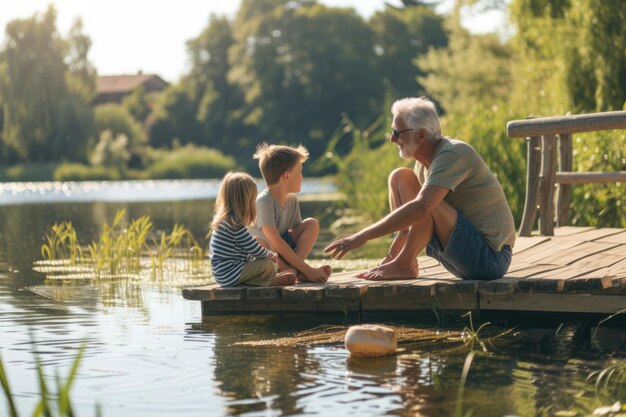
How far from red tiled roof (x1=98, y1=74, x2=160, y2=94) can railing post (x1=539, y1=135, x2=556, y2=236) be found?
72.3 metres

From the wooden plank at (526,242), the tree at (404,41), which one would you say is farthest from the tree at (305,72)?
the wooden plank at (526,242)

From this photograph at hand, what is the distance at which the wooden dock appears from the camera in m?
6.17

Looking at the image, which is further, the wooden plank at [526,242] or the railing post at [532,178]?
the railing post at [532,178]

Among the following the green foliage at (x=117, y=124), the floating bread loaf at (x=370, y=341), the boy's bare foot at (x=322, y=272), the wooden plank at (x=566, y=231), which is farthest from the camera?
the green foliage at (x=117, y=124)

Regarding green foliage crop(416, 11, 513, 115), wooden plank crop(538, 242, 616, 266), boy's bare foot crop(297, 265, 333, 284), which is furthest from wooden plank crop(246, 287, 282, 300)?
green foliage crop(416, 11, 513, 115)

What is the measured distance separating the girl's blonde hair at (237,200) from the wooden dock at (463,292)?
16.2 inches

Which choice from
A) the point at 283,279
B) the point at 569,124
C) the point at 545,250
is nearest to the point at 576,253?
the point at 545,250

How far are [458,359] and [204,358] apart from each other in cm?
121

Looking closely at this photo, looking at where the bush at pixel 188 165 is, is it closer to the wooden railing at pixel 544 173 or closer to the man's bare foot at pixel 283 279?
the wooden railing at pixel 544 173

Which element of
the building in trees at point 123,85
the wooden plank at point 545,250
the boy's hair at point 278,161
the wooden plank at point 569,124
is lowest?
the wooden plank at point 545,250

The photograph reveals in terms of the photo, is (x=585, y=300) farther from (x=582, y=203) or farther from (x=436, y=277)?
(x=582, y=203)

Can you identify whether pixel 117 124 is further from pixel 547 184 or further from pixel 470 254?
pixel 470 254

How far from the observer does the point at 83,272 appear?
401 inches

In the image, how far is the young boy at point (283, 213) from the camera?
681 centimetres
